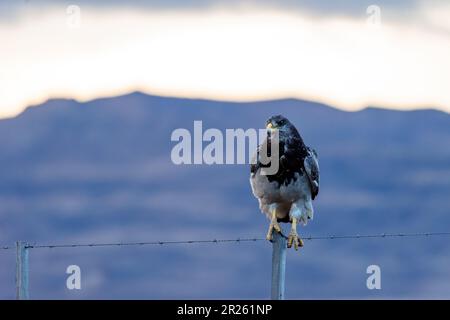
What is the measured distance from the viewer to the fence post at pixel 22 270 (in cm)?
1458

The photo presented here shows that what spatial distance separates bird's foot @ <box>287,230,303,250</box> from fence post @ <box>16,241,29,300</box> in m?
4.87

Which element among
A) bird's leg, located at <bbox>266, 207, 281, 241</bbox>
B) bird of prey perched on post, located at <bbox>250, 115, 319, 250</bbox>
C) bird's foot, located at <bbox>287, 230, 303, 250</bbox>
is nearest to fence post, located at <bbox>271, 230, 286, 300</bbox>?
bird's leg, located at <bbox>266, 207, 281, 241</bbox>

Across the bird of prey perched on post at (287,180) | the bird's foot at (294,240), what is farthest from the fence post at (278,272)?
the bird of prey perched on post at (287,180)

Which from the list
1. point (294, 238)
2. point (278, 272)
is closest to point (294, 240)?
point (294, 238)

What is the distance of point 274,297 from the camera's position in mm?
14516

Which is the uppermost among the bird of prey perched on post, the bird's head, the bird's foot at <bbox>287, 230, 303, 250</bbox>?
the bird's head

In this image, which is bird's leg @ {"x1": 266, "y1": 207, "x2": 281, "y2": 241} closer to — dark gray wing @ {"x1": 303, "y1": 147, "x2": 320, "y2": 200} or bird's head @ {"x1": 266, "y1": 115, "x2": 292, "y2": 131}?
dark gray wing @ {"x1": 303, "y1": 147, "x2": 320, "y2": 200}

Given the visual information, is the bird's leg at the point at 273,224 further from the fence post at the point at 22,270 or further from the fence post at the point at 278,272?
the fence post at the point at 22,270

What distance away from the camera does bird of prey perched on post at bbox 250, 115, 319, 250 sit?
1919 centimetres
